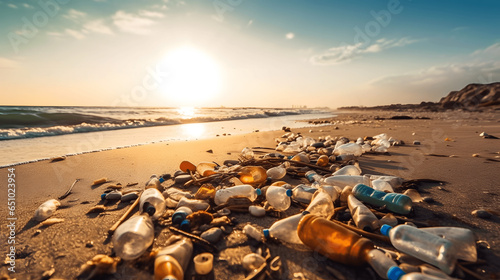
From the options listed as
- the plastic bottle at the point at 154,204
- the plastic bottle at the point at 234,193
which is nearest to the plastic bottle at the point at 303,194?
the plastic bottle at the point at 234,193

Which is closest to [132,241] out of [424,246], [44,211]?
[44,211]

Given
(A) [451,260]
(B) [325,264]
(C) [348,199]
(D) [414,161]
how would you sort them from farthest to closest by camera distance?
(D) [414,161] < (C) [348,199] < (B) [325,264] < (A) [451,260]

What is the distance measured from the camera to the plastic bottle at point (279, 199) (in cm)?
182

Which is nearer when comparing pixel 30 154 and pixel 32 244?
pixel 32 244

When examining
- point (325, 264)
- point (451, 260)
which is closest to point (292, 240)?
point (325, 264)

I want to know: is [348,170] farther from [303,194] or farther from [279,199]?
[279,199]

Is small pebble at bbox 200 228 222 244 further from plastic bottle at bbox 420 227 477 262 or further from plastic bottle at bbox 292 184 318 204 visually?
plastic bottle at bbox 420 227 477 262

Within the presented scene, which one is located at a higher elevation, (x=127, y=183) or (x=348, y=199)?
(x=348, y=199)

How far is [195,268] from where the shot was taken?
1129 mm

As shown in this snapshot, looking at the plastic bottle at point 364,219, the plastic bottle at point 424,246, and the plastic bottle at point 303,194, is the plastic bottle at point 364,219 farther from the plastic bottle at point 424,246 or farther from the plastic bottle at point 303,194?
the plastic bottle at point 303,194

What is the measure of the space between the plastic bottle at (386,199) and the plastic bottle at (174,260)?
1351 millimetres

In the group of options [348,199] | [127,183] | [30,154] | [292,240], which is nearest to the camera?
[292,240]

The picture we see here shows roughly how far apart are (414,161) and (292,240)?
2.80 m

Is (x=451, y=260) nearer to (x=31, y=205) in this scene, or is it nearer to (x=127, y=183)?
(x=127, y=183)
